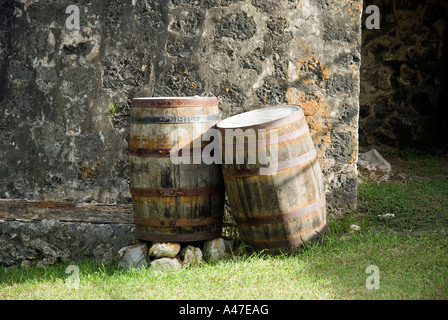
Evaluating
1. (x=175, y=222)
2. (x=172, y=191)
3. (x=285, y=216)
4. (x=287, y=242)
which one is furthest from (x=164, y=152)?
Answer: (x=287, y=242)

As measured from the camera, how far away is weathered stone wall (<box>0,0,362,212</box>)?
3547mm

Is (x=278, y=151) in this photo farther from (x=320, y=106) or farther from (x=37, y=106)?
(x=37, y=106)

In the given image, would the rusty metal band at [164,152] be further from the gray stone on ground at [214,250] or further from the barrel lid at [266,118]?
the gray stone on ground at [214,250]

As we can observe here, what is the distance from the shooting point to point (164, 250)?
312 centimetres

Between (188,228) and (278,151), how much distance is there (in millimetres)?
757

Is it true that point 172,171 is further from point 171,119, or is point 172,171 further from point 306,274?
point 306,274

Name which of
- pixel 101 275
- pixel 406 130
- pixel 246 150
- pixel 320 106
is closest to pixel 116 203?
pixel 101 275

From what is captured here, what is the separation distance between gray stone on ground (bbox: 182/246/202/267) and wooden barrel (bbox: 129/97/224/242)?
0.08 metres

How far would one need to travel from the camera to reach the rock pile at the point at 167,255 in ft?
10.2

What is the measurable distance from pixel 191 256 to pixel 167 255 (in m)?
0.15

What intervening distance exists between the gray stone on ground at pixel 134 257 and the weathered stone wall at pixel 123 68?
1.81 ft

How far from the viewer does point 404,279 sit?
2.75 metres

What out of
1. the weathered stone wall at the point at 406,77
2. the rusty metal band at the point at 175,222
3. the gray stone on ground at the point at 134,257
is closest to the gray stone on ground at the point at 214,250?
the rusty metal band at the point at 175,222

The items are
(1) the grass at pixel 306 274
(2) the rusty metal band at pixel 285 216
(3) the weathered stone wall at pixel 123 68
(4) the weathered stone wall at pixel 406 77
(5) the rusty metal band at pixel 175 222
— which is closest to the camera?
(1) the grass at pixel 306 274
